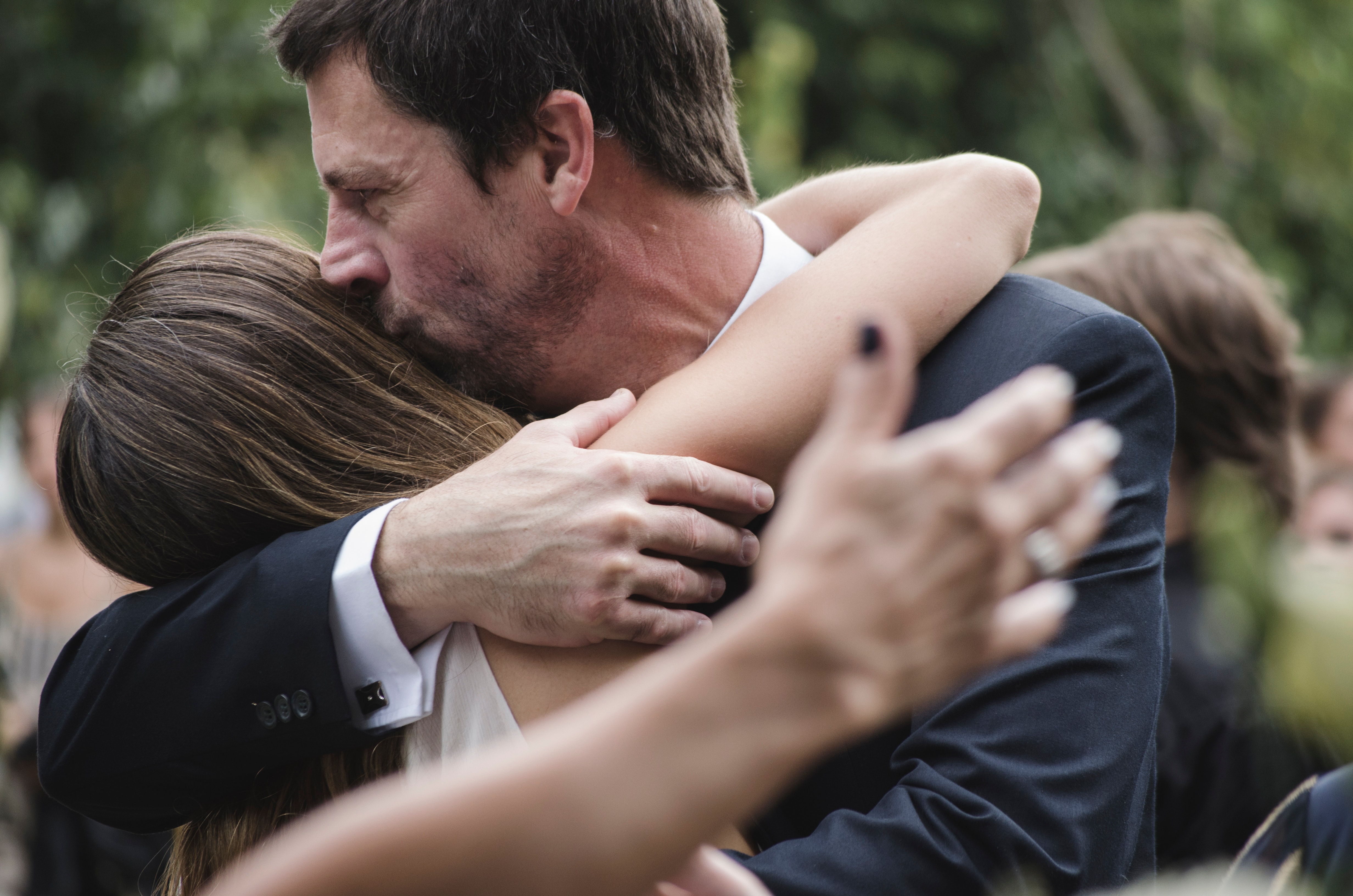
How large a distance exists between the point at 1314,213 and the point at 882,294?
608 centimetres

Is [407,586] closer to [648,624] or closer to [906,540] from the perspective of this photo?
[648,624]

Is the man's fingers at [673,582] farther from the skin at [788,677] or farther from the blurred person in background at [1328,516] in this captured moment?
the blurred person in background at [1328,516]

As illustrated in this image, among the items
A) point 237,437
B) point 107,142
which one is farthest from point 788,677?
point 107,142

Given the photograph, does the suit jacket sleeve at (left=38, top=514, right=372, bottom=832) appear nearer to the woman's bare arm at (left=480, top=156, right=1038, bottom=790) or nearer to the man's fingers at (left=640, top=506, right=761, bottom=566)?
the woman's bare arm at (left=480, top=156, right=1038, bottom=790)

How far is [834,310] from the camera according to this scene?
1746mm

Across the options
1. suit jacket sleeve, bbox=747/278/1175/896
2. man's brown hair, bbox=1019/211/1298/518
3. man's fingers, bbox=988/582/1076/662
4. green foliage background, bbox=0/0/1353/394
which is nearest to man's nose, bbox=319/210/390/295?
suit jacket sleeve, bbox=747/278/1175/896

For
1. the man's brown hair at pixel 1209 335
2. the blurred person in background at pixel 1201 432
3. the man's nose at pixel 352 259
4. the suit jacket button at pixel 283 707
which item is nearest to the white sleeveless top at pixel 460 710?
A: the suit jacket button at pixel 283 707

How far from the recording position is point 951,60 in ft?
23.6

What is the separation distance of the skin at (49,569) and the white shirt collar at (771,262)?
3961 mm

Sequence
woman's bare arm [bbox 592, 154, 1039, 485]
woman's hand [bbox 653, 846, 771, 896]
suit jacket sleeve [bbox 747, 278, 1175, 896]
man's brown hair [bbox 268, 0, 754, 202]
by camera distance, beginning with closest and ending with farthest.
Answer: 1. woman's hand [bbox 653, 846, 771, 896]
2. suit jacket sleeve [bbox 747, 278, 1175, 896]
3. woman's bare arm [bbox 592, 154, 1039, 485]
4. man's brown hair [bbox 268, 0, 754, 202]

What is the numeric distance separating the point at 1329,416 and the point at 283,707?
3837 millimetres

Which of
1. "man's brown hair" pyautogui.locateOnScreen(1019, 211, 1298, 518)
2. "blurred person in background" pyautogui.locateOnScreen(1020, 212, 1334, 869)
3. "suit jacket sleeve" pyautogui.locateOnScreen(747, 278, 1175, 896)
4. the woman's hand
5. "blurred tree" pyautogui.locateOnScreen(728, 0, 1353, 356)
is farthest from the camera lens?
"blurred tree" pyautogui.locateOnScreen(728, 0, 1353, 356)

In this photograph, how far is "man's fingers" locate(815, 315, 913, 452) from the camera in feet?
2.60

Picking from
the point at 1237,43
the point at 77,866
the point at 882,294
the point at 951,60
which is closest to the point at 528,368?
the point at 882,294
